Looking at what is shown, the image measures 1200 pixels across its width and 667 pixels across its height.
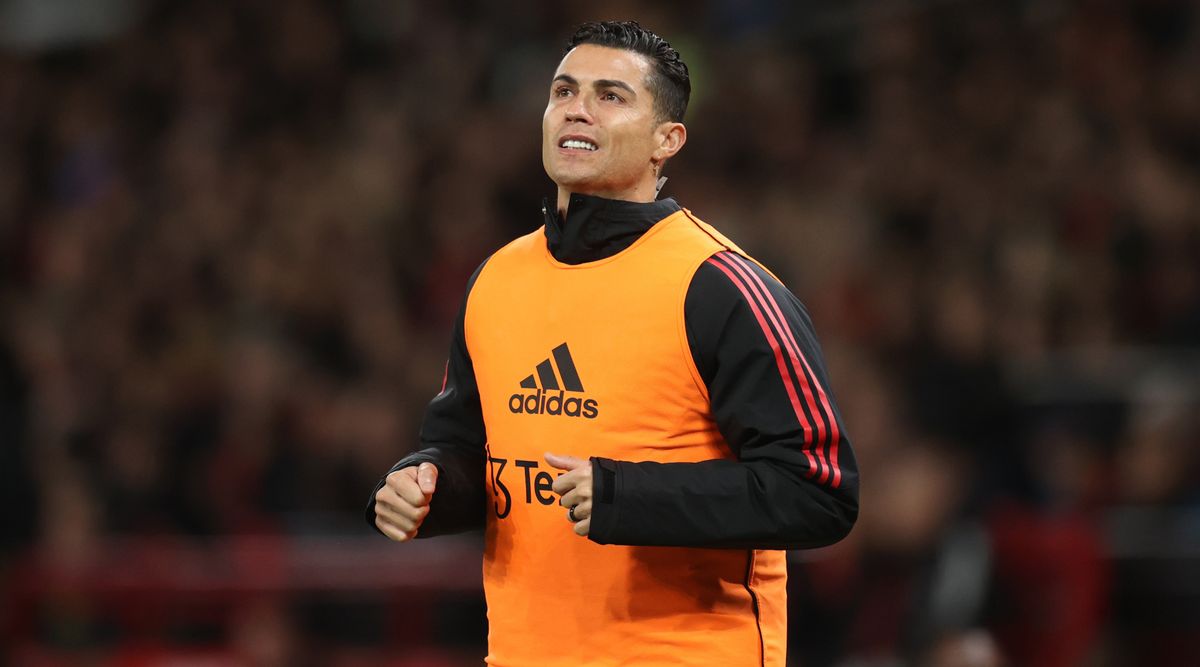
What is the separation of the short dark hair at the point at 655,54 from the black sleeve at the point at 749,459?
36 centimetres

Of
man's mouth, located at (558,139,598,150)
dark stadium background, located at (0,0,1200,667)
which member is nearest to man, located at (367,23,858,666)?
man's mouth, located at (558,139,598,150)

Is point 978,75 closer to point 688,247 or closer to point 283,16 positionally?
point 283,16

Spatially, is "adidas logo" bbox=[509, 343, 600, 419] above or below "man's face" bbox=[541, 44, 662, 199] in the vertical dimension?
below

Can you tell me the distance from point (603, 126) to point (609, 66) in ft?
0.38

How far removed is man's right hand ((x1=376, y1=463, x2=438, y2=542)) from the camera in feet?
10.0

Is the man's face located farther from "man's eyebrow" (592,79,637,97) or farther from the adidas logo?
the adidas logo

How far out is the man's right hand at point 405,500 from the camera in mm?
3049

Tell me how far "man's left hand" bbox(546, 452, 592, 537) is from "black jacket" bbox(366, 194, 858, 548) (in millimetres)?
13

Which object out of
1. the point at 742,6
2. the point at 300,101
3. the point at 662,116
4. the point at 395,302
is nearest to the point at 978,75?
the point at 742,6

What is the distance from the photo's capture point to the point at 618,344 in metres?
3.02

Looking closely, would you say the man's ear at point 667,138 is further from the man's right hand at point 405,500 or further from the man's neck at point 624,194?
the man's right hand at point 405,500

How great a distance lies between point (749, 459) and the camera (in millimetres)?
2922

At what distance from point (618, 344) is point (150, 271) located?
669 centimetres

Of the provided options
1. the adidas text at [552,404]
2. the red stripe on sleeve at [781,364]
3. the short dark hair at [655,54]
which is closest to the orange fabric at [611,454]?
the adidas text at [552,404]
